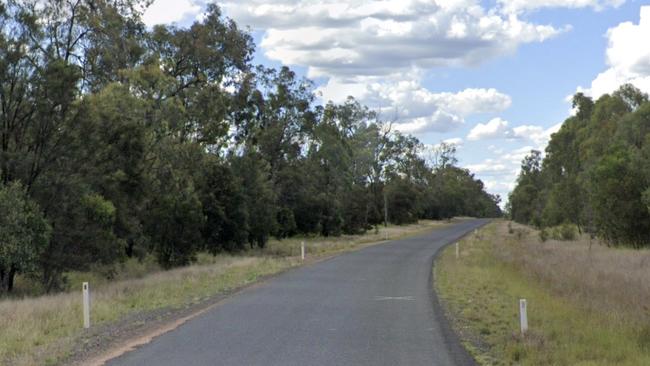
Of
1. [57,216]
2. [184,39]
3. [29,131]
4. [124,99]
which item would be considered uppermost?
[184,39]

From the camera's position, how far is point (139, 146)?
28234 mm

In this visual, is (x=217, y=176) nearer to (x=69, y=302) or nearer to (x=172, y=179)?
(x=172, y=179)

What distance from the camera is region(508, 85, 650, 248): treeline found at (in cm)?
4097

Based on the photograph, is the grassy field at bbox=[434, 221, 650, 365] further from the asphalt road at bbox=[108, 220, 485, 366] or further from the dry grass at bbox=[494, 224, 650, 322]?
the asphalt road at bbox=[108, 220, 485, 366]

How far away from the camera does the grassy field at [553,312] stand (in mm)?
9734

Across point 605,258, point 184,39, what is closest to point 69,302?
point 605,258

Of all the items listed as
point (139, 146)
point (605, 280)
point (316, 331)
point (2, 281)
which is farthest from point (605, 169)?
point (316, 331)

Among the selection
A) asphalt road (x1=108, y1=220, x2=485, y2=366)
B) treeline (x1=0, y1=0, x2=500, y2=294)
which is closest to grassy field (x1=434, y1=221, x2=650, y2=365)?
asphalt road (x1=108, y1=220, x2=485, y2=366)

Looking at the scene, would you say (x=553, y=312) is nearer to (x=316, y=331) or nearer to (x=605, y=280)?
(x=316, y=331)

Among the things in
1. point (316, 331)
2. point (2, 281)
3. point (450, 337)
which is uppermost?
point (2, 281)

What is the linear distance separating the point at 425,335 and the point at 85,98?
59.1ft

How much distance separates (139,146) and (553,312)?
764 inches

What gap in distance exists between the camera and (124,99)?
91.9ft

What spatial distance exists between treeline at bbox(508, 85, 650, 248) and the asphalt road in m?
24.4
